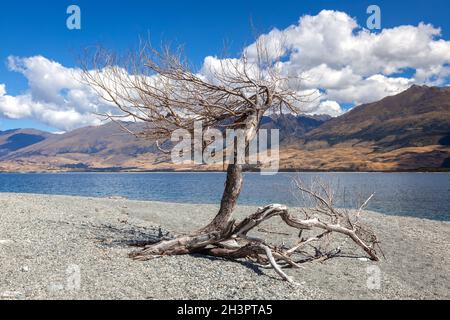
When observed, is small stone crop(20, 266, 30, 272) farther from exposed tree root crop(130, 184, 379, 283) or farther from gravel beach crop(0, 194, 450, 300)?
exposed tree root crop(130, 184, 379, 283)

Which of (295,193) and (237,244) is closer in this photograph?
(237,244)

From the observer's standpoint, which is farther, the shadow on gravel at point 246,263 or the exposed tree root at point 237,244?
the exposed tree root at point 237,244

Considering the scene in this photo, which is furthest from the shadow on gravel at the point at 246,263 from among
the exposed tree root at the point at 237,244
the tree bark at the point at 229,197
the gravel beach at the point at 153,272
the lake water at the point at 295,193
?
the lake water at the point at 295,193

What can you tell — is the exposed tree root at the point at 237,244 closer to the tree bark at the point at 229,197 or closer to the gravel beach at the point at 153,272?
the tree bark at the point at 229,197

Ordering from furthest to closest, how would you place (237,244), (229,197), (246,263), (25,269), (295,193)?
(295,193) → (229,197) → (237,244) → (246,263) → (25,269)

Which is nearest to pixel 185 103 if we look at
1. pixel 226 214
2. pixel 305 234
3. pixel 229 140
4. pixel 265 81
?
pixel 229 140

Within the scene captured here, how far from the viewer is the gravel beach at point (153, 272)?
10836 mm

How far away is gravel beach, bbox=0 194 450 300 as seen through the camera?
10836 mm

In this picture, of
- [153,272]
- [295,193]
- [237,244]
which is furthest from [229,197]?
[295,193]

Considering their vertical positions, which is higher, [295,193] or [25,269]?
[295,193]

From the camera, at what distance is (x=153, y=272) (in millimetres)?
12477

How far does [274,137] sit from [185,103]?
3.92 meters

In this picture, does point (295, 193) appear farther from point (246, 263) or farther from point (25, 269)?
point (25, 269)
